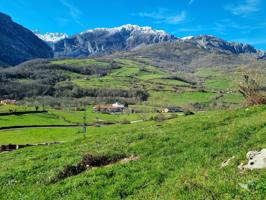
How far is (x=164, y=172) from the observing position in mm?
19703

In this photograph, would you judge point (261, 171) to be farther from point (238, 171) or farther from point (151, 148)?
point (151, 148)

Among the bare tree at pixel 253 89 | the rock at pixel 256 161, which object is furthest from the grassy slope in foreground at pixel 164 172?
the bare tree at pixel 253 89

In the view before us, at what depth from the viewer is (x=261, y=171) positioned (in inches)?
620

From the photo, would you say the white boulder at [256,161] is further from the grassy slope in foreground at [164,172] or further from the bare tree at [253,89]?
the bare tree at [253,89]

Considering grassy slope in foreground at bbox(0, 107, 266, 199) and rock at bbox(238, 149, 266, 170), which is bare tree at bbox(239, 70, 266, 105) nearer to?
grassy slope in foreground at bbox(0, 107, 266, 199)

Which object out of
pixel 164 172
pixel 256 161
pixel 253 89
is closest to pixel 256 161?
pixel 256 161

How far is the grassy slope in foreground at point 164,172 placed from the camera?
15336 millimetres

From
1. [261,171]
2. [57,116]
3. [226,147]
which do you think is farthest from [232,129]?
[57,116]

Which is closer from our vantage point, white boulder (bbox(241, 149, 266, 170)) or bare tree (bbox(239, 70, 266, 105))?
white boulder (bbox(241, 149, 266, 170))

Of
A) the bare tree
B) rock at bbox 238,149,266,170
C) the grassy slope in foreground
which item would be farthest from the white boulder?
the bare tree

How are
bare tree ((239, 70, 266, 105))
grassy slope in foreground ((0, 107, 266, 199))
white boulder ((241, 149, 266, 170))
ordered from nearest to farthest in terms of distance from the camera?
grassy slope in foreground ((0, 107, 266, 199))
white boulder ((241, 149, 266, 170))
bare tree ((239, 70, 266, 105))

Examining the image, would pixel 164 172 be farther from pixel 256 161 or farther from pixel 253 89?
pixel 253 89

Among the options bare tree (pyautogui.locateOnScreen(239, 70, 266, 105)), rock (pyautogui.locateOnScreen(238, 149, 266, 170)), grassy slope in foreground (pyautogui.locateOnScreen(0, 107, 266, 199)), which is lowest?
grassy slope in foreground (pyautogui.locateOnScreen(0, 107, 266, 199))

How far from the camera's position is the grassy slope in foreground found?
15336 mm
